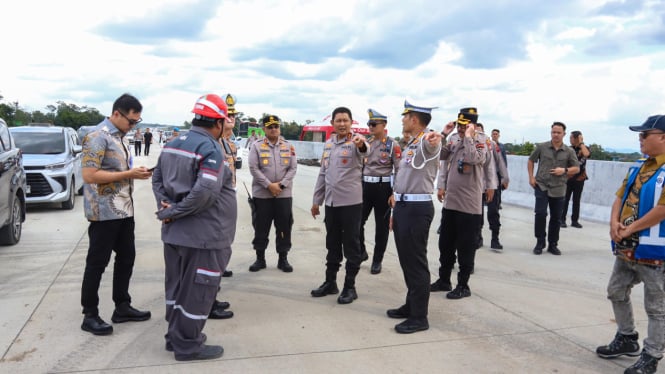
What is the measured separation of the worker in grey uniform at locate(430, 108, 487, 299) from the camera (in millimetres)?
5426

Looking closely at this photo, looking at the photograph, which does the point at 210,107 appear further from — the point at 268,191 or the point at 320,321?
the point at 268,191

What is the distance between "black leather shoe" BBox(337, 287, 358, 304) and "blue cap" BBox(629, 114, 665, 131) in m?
2.96

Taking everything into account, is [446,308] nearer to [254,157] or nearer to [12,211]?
[254,157]

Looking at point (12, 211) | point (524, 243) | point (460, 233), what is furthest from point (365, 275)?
point (12, 211)

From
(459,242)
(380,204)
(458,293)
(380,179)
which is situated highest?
(380,179)

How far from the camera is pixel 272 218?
21.1 feet

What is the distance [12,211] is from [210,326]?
4.52m

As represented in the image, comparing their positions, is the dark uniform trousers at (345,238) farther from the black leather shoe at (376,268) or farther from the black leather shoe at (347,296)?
the black leather shoe at (376,268)

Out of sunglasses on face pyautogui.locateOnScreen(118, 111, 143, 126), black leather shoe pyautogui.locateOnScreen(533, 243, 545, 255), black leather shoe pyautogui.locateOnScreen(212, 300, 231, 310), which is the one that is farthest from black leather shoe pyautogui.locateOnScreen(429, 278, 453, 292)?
sunglasses on face pyautogui.locateOnScreen(118, 111, 143, 126)

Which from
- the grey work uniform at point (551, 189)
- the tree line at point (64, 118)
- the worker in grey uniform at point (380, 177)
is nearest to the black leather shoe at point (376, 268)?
the worker in grey uniform at point (380, 177)

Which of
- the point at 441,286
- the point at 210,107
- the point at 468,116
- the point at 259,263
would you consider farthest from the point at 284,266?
the point at 210,107

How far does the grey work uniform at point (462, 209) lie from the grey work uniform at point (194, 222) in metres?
2.74

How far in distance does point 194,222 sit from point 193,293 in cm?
52

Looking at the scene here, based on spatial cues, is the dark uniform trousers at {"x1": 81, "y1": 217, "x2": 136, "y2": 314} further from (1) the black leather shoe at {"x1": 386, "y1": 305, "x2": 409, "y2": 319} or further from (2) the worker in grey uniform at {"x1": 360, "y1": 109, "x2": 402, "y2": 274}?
(2) the worker in grey uniform at {"x1": 360, "y1": 109, "x2": 402, "y2": 274}
